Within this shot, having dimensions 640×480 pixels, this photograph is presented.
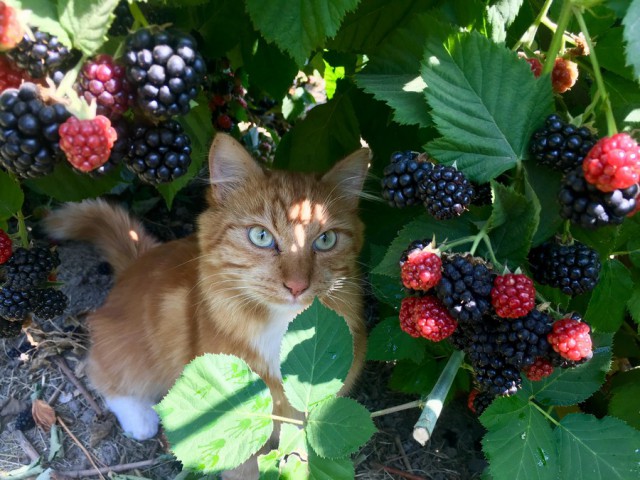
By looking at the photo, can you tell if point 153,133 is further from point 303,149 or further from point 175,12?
point 303,149

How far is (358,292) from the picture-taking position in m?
1.91

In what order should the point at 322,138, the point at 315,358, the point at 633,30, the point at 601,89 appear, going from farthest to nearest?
the point at 322,138
the point at 315,358
the point at 601,89
the point at 633,30

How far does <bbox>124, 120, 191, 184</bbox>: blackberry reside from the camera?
109 cm

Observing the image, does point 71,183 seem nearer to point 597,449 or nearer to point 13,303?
point 13,303

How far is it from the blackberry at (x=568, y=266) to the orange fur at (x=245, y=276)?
72 centimetres

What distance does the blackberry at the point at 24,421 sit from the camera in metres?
2.11

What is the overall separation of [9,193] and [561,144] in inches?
51.4

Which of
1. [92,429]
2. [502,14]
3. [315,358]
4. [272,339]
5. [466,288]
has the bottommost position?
[92,429]

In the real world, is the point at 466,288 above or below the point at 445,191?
below

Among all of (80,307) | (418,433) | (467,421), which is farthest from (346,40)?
(80,307)

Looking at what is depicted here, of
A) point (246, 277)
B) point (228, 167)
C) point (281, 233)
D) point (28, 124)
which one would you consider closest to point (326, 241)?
point (281, 233)

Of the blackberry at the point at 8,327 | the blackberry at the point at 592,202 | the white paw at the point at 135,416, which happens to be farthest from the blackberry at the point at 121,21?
the white paw at the point at 135,416

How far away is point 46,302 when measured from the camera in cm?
176

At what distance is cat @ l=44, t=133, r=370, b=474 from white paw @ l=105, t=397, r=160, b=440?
0.01 m
